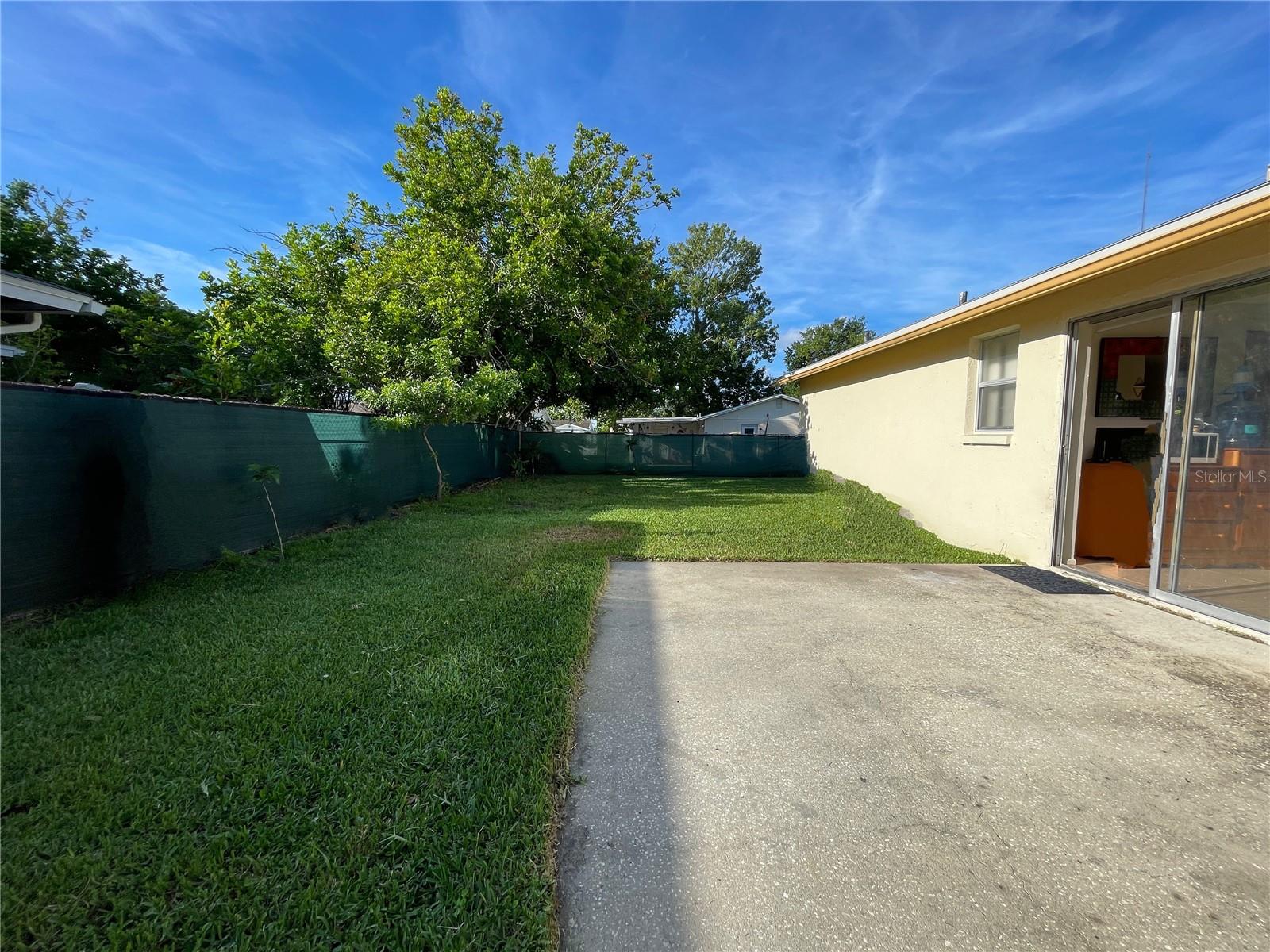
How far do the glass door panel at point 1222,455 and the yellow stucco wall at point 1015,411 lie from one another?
1.06ft

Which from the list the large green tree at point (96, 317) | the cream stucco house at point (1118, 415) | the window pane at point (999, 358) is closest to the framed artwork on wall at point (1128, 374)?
the cream stucco house at point (1118, 415)

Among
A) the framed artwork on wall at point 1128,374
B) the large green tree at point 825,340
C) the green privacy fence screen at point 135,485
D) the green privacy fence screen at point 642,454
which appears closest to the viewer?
the green privacy fence screen at point 135,485

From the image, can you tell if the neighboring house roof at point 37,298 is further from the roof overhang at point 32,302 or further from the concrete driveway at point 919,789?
the concrete driveway at point 919,789

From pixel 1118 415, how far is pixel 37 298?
8.98 metres

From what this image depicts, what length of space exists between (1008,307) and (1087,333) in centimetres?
77

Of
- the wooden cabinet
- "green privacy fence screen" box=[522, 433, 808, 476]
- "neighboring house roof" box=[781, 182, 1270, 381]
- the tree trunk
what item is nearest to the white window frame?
"neighboring house roof" box=[781, 182, 1270, 381]

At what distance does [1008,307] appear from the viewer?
5262 millimetres

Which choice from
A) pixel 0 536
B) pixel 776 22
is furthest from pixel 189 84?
pixel 776 22

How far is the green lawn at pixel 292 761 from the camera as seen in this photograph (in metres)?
1.36

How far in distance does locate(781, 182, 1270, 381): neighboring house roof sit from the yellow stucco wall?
124 millimetres

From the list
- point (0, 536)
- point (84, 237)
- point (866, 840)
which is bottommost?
point (866, 840)

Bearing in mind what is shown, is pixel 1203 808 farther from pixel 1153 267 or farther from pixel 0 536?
pixel 0 536

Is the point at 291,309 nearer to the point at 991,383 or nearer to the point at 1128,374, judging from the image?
the point at 991,383

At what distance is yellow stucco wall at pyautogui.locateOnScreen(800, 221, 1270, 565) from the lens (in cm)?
386
